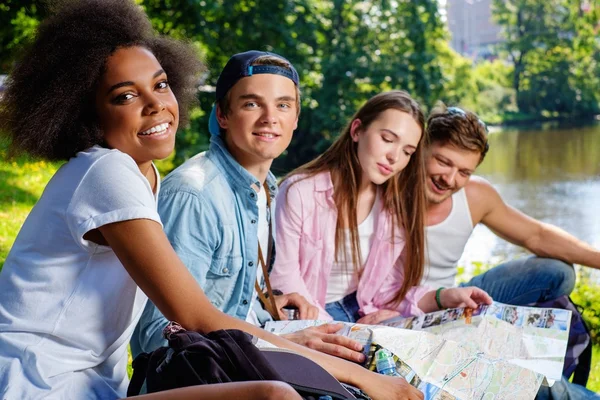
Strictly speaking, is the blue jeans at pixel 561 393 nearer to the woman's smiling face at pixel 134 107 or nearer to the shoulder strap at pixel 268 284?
the shoulder strap at pixel 268 284

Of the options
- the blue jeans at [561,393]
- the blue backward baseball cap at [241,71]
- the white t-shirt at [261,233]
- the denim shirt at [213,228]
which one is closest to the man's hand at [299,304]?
the white t-shirt at [261,233]

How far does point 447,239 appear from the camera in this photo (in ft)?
11.8

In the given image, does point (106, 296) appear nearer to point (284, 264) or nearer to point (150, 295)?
point (150, 295)

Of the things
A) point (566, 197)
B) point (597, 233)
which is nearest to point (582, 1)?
point (566, 197)

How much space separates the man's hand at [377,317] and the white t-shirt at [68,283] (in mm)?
1404

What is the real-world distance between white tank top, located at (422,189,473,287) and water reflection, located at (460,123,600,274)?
475 cm

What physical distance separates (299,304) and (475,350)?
74cm

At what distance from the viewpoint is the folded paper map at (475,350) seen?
2365 millimetres

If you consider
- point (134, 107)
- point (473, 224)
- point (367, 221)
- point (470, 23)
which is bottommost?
point (473, 224)

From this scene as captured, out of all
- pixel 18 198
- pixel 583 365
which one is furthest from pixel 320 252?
pixel 18 198

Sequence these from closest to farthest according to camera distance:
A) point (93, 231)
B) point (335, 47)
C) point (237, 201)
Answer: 1. point (93, 231)
2. point (237, 201)
3. point (335, 47)

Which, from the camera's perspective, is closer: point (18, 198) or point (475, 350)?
point (475, 350)

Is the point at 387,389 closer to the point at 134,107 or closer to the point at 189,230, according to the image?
the point at 189,230

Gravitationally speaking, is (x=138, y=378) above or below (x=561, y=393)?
above
